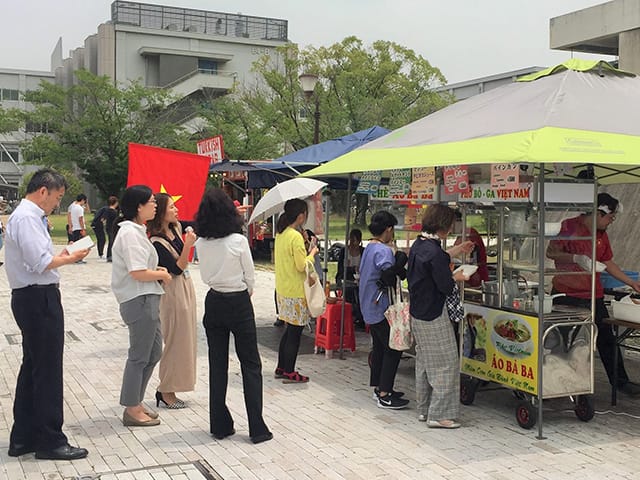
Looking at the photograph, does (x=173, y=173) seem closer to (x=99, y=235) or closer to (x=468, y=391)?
(x=468, y=391)

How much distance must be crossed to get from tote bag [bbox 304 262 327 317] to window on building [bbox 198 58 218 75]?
161ft

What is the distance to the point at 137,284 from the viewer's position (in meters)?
5.30

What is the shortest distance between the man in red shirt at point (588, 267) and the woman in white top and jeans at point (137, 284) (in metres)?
3.23

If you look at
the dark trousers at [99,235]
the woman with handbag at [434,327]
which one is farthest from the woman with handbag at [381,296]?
the dark trousers at [99,235]

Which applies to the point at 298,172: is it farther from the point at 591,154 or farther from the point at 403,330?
the point at 591,154

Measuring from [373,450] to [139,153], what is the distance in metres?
3.85

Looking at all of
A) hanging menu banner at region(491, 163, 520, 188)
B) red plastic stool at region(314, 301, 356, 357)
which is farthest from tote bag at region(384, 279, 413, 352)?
red plastic stool at region(314, 301, 356, 357)

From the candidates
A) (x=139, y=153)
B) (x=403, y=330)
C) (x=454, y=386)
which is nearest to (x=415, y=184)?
(x=403, y=330)

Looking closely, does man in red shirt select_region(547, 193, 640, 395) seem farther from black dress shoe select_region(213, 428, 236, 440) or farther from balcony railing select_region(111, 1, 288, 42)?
balcony railing select_region(111, 1, 288, 42)

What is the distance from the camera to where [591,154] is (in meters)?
5.02

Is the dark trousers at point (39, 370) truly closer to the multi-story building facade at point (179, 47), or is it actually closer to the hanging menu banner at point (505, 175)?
the hanging menu banner at point (505, 175)

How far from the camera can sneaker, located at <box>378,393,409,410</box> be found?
625 centimetres

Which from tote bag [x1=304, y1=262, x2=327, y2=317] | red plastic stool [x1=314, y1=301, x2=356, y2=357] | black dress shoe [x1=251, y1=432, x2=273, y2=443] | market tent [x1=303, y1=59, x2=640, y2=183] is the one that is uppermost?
market tent [x1=303, y1=59, x2=640, y2=183]

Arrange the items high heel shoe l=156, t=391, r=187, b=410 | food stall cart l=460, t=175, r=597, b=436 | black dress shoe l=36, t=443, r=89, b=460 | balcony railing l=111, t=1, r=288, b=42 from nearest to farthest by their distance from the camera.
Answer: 1. black dress shoe l=36, t=443, r=89, b=460
2. food stall cart l=460, t=175, r=597, b=436
3. high heel shoe l=156, t=391, r=187, b=410
4. balcony railing l=111, t=1, r=288, b=42
